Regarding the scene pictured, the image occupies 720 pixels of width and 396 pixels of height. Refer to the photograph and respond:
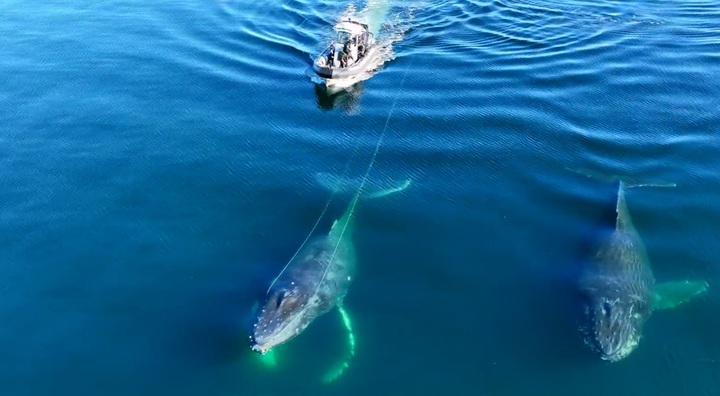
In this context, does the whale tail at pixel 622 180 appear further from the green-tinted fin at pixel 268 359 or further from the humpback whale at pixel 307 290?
the green-tinted fin at pixel 268 359

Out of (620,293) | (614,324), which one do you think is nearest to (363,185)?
(620,293)

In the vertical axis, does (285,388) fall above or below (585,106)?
below

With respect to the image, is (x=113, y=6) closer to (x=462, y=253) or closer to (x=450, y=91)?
(x=450, y=91)

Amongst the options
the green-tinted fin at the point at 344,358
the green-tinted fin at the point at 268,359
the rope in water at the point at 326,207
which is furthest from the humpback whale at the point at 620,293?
the rope in water at the point at 326,207

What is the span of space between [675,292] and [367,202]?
17632 millimetres

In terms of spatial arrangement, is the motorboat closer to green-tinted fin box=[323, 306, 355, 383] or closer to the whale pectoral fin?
green-tinted fin box=[323, 306, 355, 383]

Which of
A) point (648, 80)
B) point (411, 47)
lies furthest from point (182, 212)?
point (648, 80)

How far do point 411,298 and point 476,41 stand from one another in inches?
1290

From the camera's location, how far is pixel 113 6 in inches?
2643

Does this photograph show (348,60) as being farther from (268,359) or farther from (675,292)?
(675,292)

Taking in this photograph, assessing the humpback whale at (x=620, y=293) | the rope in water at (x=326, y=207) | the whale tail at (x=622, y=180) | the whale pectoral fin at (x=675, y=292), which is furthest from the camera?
the whale tail at (x=622, y=180)

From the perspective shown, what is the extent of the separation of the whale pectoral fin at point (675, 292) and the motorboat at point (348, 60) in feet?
97.2

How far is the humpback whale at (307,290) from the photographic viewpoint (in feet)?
92.9

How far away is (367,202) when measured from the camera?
3775 cm
